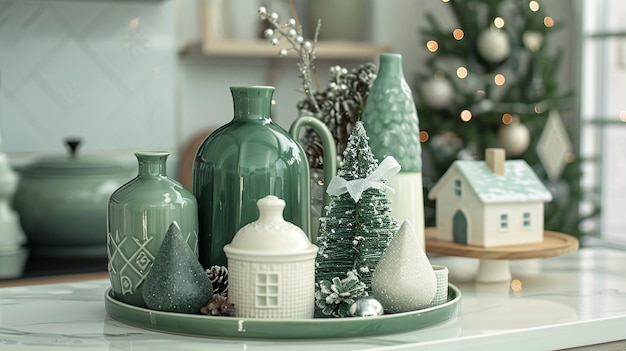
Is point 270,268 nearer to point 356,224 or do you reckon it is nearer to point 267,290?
point 267,290

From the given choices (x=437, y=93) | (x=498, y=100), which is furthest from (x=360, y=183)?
(x=498, y=100)

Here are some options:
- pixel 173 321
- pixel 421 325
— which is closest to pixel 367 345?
pixel 421 325

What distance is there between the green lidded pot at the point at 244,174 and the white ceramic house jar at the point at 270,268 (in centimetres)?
10

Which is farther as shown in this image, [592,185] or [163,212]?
[592,185]

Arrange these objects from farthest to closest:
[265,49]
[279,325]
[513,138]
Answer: [513,138] < [265,49] < [279,325]

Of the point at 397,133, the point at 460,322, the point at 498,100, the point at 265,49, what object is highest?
the point at 265,49

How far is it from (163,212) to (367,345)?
1.05ft

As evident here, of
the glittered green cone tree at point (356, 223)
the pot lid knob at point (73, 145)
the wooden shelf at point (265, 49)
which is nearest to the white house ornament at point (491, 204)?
the glittered green cone tree at point (356, 223)

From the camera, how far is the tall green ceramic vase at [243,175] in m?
1.19

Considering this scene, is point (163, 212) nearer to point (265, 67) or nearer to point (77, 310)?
point (77, 310)

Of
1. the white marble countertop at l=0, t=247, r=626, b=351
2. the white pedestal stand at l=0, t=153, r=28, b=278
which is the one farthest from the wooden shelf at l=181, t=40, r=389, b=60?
the white marble countertop at l=0, t=247, r=626, b=351

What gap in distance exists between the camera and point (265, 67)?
3490 mm

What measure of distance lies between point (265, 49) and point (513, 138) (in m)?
1.00

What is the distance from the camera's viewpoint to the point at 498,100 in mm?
3502
